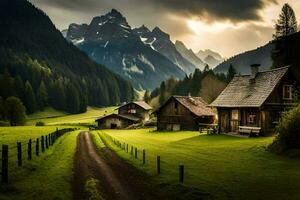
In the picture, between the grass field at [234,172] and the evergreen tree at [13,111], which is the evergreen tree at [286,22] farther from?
the evergreen tree at [13,111]

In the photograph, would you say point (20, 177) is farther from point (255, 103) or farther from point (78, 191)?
point (255, 103)

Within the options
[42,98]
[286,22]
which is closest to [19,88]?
[42,98]

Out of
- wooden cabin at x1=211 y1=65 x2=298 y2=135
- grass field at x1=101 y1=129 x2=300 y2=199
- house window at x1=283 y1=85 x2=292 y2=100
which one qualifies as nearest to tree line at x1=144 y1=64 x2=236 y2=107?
wooden cabin at x1=211 y1=65 x2=298 y2=135

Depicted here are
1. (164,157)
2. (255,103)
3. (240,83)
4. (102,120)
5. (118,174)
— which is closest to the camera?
(118,174)

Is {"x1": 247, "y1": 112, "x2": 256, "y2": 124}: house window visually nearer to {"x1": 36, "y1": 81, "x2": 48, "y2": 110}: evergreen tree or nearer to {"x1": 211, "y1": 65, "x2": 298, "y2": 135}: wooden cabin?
{"x1": 211, "y1": 65, "x2": 298, "y2": 135}: wooden cabin

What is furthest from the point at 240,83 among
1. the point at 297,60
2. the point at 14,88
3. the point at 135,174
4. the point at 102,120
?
the point at 14,88

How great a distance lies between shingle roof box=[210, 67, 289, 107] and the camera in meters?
51.6

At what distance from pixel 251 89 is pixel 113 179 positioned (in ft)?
126

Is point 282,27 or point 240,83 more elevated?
point 282,27

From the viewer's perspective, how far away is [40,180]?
21.1 metres

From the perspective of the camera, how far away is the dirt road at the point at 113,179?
18.2 meters

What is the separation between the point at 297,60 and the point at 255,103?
2791 centimetres

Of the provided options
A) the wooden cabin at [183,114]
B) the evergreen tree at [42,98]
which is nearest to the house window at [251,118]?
the wooden cabin at [183,114]

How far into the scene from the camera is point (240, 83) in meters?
58.6
